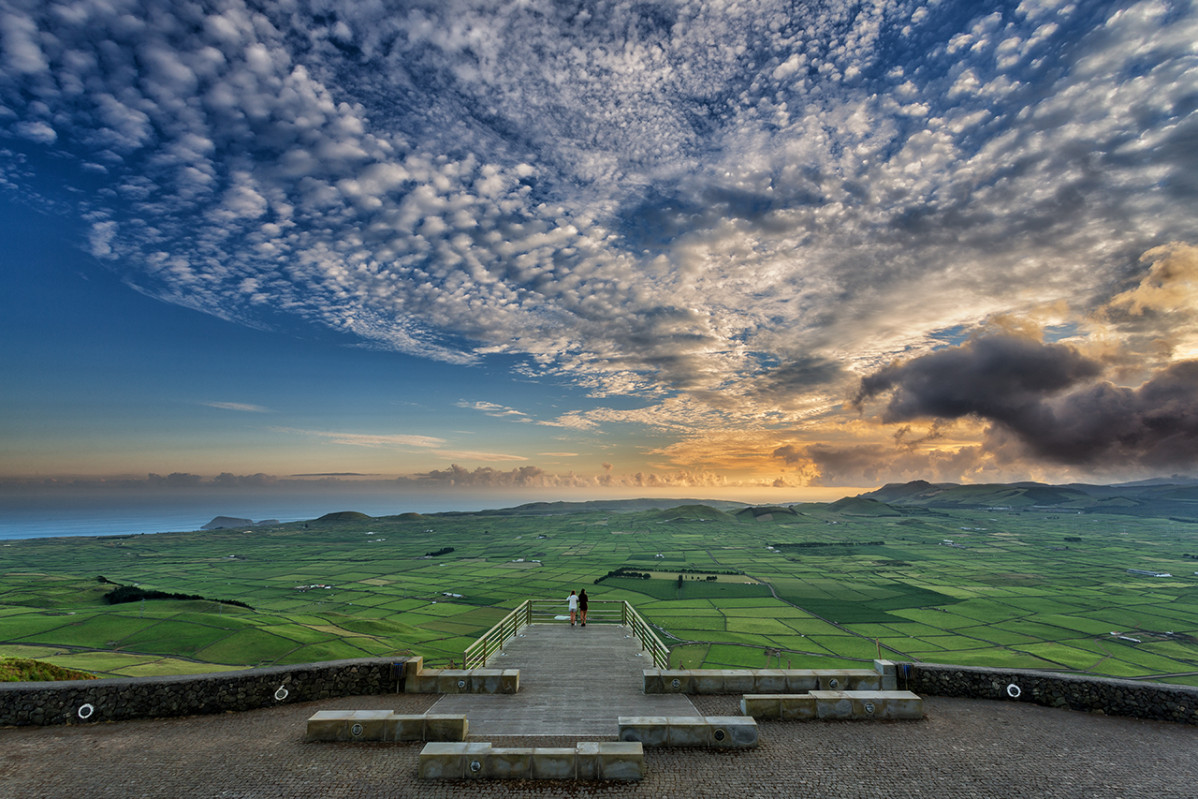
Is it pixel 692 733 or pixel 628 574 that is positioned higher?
pixel 692 733

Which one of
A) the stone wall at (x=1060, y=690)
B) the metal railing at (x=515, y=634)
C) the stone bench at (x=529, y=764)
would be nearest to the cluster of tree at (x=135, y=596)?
the metal railing at (x=515, y=634)

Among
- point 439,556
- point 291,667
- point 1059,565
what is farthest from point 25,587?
point 1059,565

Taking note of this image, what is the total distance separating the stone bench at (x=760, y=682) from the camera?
47.0 ft

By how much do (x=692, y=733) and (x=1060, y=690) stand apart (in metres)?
11.5

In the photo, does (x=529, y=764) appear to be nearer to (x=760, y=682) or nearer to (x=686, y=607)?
(x=760, y=682)

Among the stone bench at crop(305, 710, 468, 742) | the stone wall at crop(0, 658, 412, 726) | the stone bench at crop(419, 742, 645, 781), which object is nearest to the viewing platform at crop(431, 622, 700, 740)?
the stone bench at crop(305, 710, 468, 742)

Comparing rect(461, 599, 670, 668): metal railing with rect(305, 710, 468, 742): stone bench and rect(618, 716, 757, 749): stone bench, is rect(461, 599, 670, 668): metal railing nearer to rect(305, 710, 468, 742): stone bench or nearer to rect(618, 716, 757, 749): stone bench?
rect(305, 710, 468, 742): stone bench

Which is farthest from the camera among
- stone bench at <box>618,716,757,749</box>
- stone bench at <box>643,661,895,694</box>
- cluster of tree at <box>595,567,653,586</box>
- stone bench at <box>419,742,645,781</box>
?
cluster of tree at <box>595,567,653,586</box>

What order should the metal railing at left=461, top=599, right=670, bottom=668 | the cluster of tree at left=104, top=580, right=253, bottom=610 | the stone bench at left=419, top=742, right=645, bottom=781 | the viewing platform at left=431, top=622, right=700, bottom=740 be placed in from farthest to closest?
the cluster of tree at left=104, top=580, right=253, bottom=610 → the metal railing at left=461, top=599, right=670, bottom=668 → the viewing platform at left=431, top=622, right=700, bottom=740 → the stone bench at left=419, top=742, right=645, bottom=781

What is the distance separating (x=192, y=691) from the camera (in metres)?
12.7

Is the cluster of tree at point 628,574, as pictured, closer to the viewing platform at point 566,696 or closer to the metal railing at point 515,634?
the metal railing at point 515,634

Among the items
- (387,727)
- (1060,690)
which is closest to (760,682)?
(1060,690)

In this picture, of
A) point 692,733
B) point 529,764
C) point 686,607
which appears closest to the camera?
point 529,764

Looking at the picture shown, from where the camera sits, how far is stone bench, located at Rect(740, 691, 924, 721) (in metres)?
12.7
